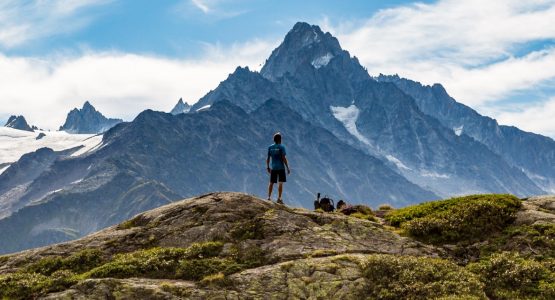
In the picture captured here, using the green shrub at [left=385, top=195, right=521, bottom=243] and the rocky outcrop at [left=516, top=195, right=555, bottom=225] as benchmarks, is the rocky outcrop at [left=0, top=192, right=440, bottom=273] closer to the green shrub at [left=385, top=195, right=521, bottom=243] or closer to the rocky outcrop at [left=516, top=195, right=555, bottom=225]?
the green shrub at [left=385, top=195, right=521, bottom=243]

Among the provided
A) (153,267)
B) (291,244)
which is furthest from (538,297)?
(153,267)

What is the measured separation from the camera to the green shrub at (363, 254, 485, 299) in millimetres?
20047

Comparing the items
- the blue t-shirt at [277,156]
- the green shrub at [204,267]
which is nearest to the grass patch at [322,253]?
the green shrub at [204,267]

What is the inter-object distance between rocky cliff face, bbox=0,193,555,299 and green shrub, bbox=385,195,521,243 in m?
0.26

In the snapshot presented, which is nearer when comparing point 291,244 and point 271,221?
point 291,244

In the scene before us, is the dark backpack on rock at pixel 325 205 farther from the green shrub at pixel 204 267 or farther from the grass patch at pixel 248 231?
the green shrub at pixel 204 267

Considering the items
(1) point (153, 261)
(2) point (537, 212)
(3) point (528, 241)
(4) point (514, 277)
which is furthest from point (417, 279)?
(1) point (153, 261)

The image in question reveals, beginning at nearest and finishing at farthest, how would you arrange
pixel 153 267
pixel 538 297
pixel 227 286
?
pixel 538 297 < pixel 227 286 < pixel 153 267

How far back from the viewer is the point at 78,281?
71.1 feet

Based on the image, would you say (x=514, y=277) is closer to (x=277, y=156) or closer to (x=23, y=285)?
(x=277, y=156)

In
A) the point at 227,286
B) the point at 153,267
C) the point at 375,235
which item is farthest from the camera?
the point at 375,235

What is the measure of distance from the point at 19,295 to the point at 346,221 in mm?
14386

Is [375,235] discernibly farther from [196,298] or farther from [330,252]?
[196,298]

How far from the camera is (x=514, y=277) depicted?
21.3 meters
